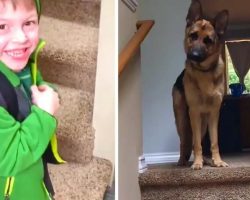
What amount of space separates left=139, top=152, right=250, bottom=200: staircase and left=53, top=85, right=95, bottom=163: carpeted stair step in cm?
85

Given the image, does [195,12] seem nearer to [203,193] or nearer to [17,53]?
[203,193]

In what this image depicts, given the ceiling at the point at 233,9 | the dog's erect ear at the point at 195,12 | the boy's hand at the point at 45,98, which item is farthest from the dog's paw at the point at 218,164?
the ceiling at the point at 233,9

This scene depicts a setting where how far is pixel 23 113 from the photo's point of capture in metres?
1.42

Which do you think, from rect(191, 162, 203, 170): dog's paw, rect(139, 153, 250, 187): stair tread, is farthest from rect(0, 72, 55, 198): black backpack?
rect(191, 162, 203, 170): dog's paw

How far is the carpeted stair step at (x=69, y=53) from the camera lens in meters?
1.56

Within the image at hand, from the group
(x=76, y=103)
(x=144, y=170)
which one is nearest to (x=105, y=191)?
(x=76, y=103)

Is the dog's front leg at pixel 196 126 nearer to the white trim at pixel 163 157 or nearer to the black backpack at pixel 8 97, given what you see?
the white trim at pixel 163 157

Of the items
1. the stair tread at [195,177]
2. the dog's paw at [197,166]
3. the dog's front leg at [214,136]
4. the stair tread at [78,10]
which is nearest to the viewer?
the stair tread at [78,10]

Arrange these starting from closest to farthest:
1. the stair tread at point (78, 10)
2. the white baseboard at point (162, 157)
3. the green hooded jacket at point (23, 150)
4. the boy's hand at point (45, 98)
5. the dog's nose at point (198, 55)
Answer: the green hooded jacket at point (23, 150) < the boy's hand at point (45, 98) < the stair tread at point (78, 10) < the dog's nose at point (198, 55) < the white baseboard at point (162, 157)

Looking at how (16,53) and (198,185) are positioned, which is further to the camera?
(198,185)

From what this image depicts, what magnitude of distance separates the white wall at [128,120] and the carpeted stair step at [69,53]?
1.34 feet

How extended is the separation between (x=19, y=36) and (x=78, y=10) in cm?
29

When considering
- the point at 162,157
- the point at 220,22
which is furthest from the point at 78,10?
the point at 162,157

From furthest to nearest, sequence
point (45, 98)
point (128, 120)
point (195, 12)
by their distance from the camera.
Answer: point (195, 12)
point (128, 120)
point (45, 98)
